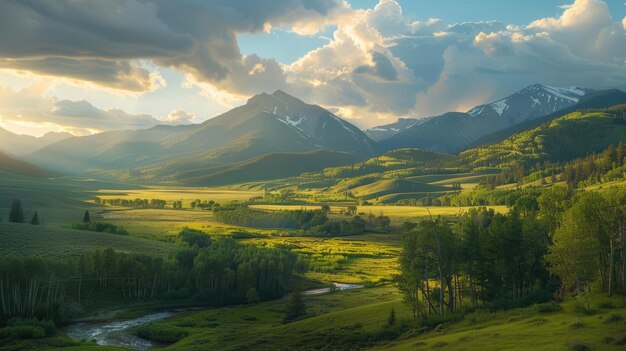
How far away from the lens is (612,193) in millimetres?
83000

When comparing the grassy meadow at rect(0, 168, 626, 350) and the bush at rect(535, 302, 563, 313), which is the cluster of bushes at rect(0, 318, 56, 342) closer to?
the grassy meadow at rect(0, 168, 626, 350)

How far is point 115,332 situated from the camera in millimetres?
108625

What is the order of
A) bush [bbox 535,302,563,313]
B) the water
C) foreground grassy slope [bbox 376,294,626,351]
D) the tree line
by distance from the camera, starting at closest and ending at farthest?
foreground grassy slope [bbox 376,294,626,351] < bush [bbox 535,302,563,313] < the tree line < the water

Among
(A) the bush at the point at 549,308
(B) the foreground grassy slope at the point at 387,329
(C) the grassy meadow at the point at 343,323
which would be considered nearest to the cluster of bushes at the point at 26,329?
(C) the grassy meadow at the point at 343,323

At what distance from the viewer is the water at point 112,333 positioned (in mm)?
99856

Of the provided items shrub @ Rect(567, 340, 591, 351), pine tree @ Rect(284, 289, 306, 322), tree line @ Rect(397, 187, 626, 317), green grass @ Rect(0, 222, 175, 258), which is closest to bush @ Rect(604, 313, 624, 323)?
shrub @ Rect(567, 340, 591, 351)

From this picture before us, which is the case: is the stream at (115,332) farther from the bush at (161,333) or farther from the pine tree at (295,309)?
the pine tree at (295,309)

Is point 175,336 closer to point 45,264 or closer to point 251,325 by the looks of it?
point 251,325

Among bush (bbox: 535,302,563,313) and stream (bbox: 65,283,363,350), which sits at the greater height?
bush (bbox: 535,302,563,313)

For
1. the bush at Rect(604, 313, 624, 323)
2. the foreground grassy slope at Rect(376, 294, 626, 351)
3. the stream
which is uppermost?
the bush at Rect(604, 313, 624, 323)

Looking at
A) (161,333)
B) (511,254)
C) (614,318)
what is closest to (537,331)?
(614,318)

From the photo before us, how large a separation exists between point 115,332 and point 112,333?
1036 mm

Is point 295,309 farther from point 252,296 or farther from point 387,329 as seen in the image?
point 387,329

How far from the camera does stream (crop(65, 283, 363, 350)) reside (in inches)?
3942
